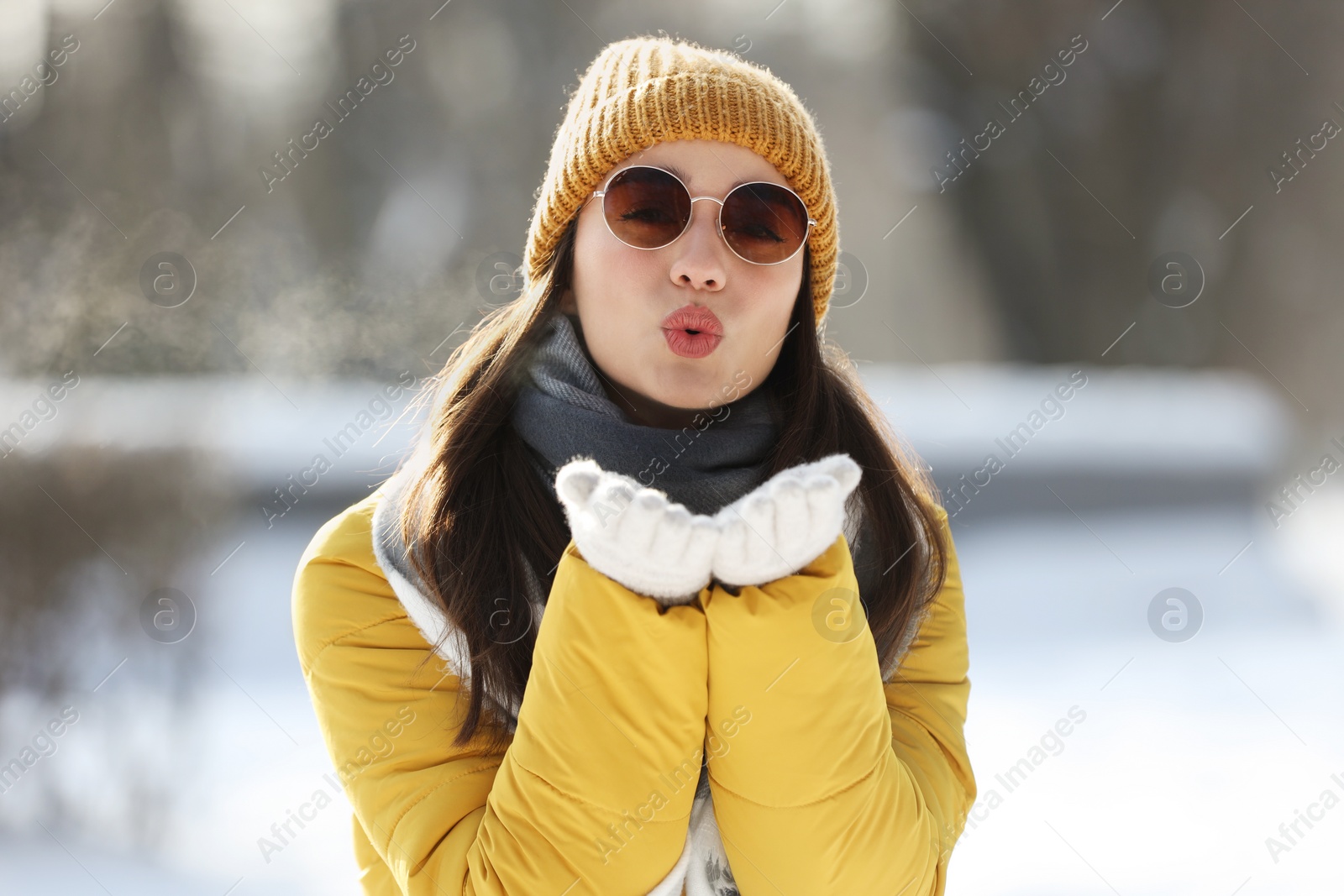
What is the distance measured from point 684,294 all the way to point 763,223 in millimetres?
148

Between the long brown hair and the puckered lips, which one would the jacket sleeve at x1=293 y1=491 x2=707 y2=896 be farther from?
the puckered lips

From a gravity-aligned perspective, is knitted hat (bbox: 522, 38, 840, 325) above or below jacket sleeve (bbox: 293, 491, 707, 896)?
above

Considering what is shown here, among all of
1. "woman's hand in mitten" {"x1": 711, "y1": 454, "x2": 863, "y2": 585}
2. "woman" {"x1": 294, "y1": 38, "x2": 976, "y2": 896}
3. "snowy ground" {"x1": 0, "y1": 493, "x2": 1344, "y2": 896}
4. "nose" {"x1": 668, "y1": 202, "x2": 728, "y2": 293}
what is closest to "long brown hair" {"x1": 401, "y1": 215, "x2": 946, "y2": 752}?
"woman" {"x1": 294, "y1": 38, "x2": 976, "y2": 896}

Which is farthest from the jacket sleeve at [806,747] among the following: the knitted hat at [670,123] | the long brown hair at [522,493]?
the knitted hat at [670,123]

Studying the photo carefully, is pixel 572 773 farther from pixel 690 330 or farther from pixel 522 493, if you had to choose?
pixel 690 330

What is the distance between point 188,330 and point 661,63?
3.44m

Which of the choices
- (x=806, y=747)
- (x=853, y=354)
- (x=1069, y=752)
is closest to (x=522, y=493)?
(x=806, y=747)

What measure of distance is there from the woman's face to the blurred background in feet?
6.07

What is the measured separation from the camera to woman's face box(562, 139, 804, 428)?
127 cm

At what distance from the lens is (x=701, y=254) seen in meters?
1.25

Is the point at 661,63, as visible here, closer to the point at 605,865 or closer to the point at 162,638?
the point at 605,865

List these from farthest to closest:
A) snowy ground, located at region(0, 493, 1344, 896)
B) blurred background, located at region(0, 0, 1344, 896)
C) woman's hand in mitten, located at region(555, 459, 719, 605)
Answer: blurred background, located at region(0, 0, 1344, 896) < snowy ground, located at region(0, 493, 1344, 896) < woman's hand in mitten, located at region(555, 459, 719, 605)

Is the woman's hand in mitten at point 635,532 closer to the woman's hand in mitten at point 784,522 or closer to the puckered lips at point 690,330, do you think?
A: the woman's hand in mitten at point 784,522

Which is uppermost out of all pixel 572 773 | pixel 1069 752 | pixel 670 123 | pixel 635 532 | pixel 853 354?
pixel 853 354
